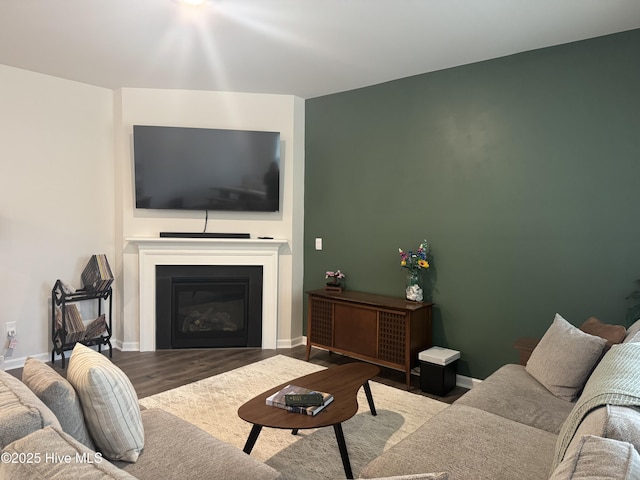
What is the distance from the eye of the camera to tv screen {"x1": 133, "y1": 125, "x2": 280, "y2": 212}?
4555 millimetres

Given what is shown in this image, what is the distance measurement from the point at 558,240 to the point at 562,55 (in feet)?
4.35

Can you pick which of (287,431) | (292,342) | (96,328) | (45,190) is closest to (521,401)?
(287,431)

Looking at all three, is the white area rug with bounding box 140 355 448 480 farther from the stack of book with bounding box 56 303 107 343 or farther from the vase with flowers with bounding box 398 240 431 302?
the stack of book with bounding box 56 303 107 343

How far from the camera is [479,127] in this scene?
3.75 m

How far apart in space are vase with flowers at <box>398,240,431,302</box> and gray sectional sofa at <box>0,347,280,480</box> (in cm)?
242

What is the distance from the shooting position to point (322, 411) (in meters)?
2.30

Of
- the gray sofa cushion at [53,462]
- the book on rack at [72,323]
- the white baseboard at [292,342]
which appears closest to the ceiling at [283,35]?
the book on rack at [72,323]

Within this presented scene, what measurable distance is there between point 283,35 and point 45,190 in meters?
2.69

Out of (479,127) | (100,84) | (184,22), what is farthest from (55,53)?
(479,127)

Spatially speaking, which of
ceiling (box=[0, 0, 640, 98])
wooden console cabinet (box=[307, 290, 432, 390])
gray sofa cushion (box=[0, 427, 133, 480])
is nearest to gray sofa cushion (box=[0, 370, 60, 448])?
gray sofa cushion (box=[0, 427, 133, 480])

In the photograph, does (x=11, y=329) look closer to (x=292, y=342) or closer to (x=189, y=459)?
(x=292, y=342)

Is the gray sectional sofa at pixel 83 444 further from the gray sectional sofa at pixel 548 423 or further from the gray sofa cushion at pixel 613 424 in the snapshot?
Answer: the gray sofa cushion at pixel 613 424

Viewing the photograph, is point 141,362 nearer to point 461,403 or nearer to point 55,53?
point 55,53

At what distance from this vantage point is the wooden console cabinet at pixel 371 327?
3764 millimetres
